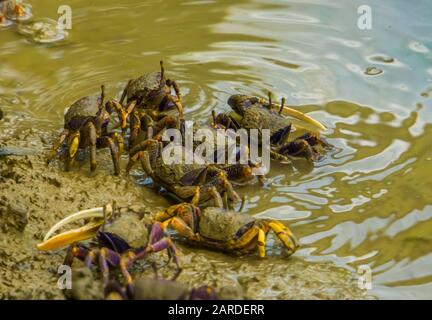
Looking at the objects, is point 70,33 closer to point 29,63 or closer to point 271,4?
point 29,63

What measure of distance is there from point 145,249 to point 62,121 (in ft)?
9.98

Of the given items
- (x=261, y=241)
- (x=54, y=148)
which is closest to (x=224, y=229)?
(x=261, y=241)

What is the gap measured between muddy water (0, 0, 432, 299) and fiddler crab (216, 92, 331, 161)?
0.65 feet

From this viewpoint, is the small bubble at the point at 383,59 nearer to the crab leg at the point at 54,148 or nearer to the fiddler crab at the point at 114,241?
the crab leg at the point at 54,148

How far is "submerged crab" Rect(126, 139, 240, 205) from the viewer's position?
6281 mm

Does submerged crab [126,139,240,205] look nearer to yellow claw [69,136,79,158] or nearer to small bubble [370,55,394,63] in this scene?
yellow claw [69,136,79,158]

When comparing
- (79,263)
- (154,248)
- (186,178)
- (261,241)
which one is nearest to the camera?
(154,248)

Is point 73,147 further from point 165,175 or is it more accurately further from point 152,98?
point 152,98

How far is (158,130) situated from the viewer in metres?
7.27

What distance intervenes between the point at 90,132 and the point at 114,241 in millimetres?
1852

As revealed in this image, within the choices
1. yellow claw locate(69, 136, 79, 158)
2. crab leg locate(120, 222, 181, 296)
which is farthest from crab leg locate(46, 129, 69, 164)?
crab leg locate(120, 222, 181, 296)

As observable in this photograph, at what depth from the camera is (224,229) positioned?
5566mm

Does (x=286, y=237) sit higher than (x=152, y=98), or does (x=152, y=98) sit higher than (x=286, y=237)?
(x=152, y=98)

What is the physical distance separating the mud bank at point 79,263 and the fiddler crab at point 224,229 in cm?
9
